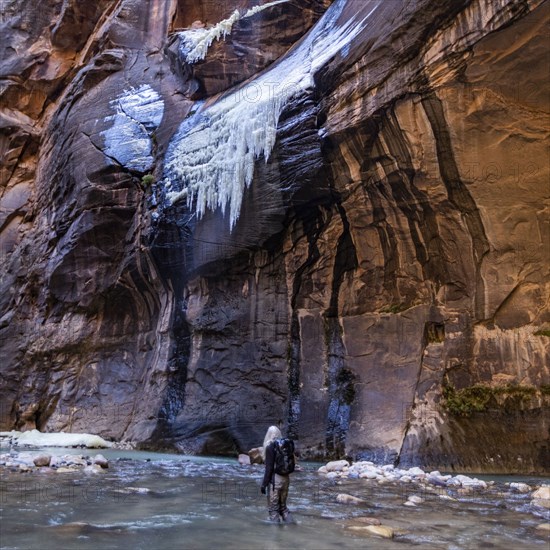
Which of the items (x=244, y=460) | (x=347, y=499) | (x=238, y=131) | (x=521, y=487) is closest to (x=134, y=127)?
(x=238, y=131)

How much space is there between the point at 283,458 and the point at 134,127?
1611cm

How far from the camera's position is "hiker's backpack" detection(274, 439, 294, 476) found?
230 inches

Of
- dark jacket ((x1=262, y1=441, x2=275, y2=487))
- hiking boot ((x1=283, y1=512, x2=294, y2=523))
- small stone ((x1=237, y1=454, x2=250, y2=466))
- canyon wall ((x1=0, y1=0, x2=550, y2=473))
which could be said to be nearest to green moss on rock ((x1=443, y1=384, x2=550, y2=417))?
canyon wall ((x1=0, y1=0, x2=550, y2=473))

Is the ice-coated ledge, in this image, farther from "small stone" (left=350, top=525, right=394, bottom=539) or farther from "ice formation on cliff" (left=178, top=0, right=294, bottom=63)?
"ice formation on cliff" (left=178, top=0, right=294, bottom=63)

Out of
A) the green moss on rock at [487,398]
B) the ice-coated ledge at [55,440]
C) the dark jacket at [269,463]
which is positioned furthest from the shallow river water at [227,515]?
the ice-coated ledge at [55,440]

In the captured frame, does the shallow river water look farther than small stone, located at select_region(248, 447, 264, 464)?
No

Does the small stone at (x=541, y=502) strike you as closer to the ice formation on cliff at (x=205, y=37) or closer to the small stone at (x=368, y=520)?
the small stone at (x=368, y=520)

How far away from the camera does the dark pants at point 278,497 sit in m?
5.90

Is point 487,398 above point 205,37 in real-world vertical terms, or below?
below

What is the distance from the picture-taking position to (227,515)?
6484 mm

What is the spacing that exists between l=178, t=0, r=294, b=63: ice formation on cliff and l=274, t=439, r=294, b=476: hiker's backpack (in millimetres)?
16695

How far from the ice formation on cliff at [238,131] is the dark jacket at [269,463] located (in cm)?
1007

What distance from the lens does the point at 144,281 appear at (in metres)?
18.1

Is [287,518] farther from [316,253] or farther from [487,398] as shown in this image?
[316,253]
